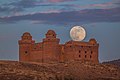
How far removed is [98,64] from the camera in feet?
349

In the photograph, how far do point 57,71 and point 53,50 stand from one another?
1084 centimetres

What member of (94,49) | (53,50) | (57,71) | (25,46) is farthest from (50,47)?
(57,71)

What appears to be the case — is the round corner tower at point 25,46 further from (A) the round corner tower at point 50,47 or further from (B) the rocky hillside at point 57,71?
(B) the rocky hillside at point 57,71

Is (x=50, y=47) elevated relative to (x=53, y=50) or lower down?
elevated

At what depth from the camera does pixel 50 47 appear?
105062 millimetres

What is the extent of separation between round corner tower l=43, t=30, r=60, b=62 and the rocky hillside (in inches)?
176

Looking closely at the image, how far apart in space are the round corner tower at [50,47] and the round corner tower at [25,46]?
3.79m

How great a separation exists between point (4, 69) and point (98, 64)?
23.1 meters

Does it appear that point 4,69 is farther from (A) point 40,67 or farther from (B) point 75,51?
(B) point 75,51

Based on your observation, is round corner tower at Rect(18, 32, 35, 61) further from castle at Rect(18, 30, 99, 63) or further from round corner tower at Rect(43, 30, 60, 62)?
round corner tower at Rect(43, 30, 60, 62)

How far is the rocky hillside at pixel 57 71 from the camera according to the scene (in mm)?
87225

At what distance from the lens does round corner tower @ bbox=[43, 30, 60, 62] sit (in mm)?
104938

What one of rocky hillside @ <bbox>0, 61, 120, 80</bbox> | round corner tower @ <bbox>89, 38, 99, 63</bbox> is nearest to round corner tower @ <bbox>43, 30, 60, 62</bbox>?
rocky hillside @ <bbox>0, 61, 120, 80</bbox>

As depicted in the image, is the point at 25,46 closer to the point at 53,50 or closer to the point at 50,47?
the point at 50,47
